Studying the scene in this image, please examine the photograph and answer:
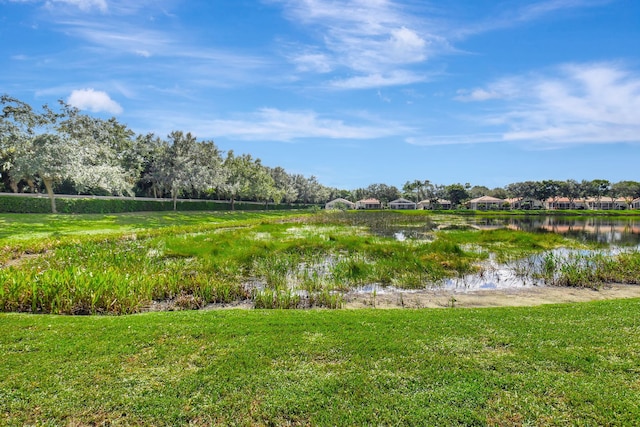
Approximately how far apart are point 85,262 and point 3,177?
4164 centimetres

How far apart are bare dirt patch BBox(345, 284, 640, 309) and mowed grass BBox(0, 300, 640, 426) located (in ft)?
7.19

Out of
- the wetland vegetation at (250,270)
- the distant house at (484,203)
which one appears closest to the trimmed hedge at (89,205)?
the wetland vegetation at (250,270)

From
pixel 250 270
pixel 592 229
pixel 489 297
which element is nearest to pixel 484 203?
pixel 592 229

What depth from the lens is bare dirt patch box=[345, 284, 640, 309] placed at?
27.9 ft

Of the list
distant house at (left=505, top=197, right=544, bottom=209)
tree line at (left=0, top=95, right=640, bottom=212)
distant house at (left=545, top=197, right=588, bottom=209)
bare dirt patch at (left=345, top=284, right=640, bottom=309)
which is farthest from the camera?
distant house at (left=545, top=197, right=588, bottom=209)

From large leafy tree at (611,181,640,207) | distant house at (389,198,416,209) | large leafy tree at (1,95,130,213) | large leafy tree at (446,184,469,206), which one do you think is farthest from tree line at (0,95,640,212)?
distant house at (389,198,416,209)

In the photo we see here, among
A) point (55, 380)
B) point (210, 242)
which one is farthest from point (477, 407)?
point (210, 242)

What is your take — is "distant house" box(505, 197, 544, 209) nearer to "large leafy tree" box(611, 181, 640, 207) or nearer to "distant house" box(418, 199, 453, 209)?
"distant house" box(418, 199, 453, 209)

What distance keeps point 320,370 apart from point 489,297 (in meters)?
6.45

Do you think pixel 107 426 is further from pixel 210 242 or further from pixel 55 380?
pixel 210 242

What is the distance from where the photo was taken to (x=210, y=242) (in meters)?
17.1

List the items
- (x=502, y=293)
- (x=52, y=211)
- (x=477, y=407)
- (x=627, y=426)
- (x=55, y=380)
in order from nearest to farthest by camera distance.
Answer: (x=627, y=426) → (x=477, y=407) → (x=55, y=380) → (x=502, y=293) → (x=52, y=211)

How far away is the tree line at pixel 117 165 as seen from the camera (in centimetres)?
3152

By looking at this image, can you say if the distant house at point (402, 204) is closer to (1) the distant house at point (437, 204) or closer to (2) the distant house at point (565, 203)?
(1) the distant house at point (437, 204)
